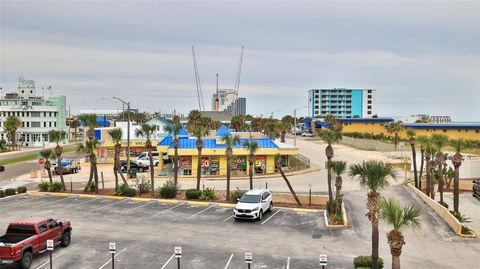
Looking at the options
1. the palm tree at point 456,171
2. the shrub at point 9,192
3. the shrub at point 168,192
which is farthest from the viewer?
the shrub at point 9,192

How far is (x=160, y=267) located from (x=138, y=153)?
1727 inches

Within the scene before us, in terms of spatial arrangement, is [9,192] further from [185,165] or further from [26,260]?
[26,260]

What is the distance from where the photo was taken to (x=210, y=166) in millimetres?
49281

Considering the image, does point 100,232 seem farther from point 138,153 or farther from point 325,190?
point 138,153

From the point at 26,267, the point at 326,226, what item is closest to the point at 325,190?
the point at 326,226

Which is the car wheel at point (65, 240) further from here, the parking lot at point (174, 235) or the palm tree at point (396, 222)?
the palm tree at point (396, 222)

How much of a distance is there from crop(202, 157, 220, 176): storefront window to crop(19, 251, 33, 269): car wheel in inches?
1202

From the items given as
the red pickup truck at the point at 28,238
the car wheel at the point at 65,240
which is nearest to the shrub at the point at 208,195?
the car wheel at the point at 65,240

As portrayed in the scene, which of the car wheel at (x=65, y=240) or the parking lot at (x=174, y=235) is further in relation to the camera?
the car wheel at (x=65, y=240)

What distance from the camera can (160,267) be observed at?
18.9m

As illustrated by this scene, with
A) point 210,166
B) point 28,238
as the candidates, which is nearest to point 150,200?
point 210,166

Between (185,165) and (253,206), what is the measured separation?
22568mm

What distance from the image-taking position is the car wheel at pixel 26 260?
18406 millimetres

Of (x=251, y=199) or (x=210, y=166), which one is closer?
(x=251, y=199)
